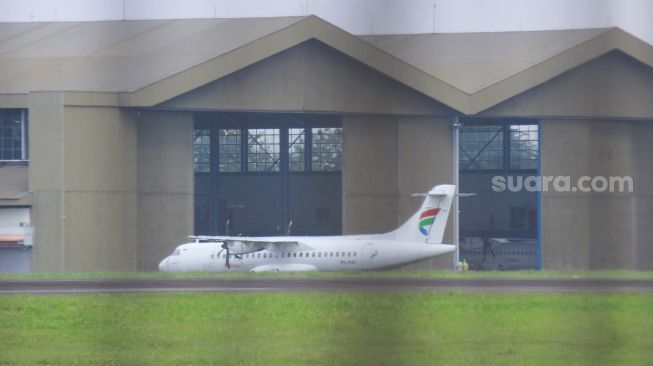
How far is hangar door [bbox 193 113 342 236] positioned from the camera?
896 inches

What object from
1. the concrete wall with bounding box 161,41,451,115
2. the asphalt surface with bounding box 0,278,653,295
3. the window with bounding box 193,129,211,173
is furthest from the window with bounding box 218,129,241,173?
the asphalt surface with bounding box 0,278,653,295

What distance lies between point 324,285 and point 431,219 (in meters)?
9.41

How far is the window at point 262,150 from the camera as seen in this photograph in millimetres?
23719

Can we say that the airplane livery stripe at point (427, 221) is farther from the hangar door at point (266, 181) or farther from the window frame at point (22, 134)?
the window frame at point (22, 134)

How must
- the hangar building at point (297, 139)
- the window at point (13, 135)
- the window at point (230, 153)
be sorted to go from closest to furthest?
the hangar building at point (297, 139) < the window at point (13, 135) < the window at point (230, 153)

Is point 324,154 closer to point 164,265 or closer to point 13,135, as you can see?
point 164,265

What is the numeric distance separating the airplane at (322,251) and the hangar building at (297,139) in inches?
18.2

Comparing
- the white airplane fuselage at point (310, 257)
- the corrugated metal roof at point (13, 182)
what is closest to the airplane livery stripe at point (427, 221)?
the white airplane fuselage at point (310, 257)

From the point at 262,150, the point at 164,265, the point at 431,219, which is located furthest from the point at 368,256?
Result: the point at 262,150

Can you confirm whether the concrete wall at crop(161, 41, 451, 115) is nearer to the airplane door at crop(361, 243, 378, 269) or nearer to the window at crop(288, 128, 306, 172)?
the airplane door at crop(361, 243, 378, 269)

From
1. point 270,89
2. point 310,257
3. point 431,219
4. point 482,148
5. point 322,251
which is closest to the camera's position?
point 270,89

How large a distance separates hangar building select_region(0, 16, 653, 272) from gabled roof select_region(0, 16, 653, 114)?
30 mm

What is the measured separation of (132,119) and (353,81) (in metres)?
13.6

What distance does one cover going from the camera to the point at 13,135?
20734 millimetres
